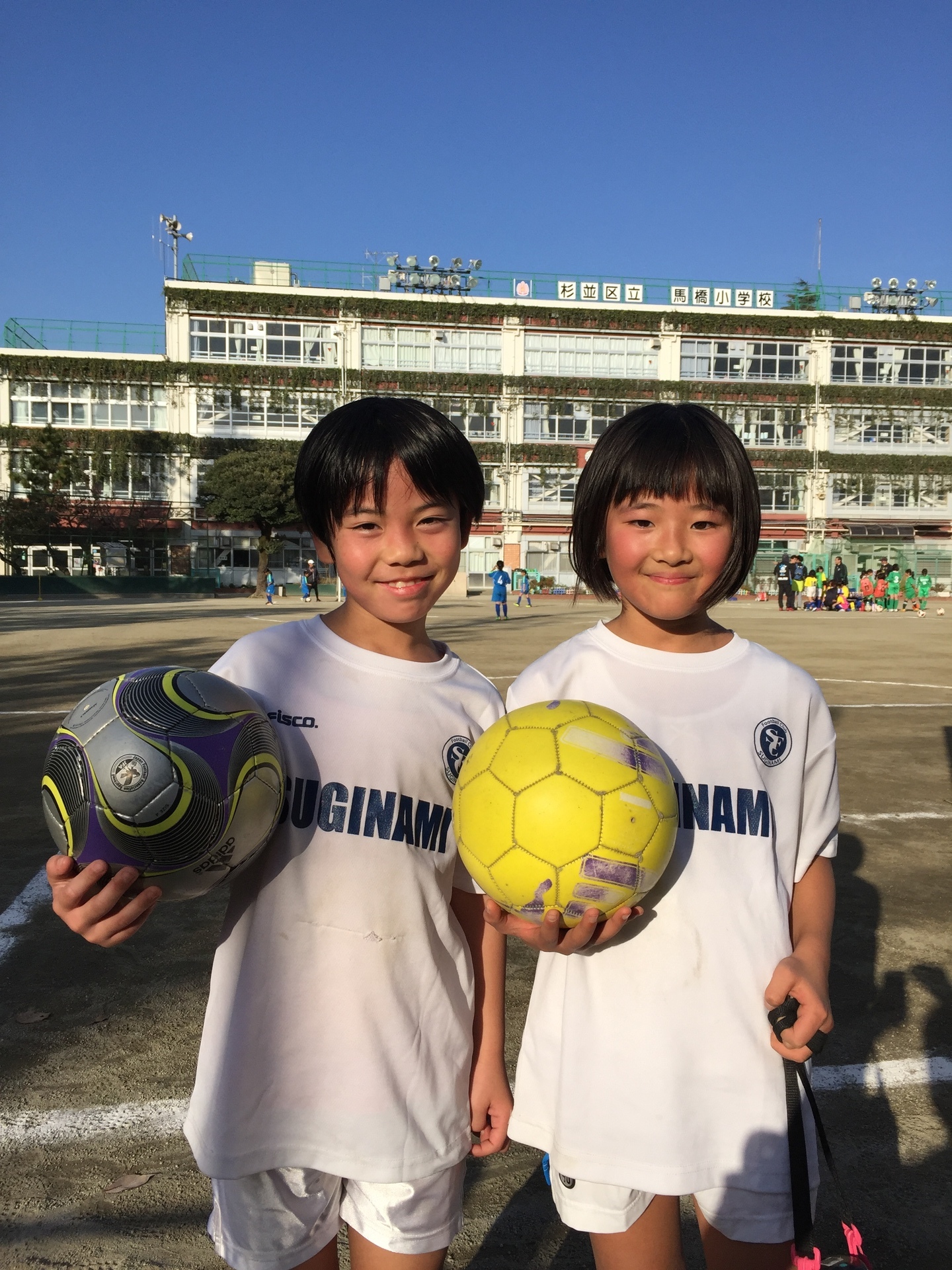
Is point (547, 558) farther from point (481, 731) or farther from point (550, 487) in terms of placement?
point (481, 731)

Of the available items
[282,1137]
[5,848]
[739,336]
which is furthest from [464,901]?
[739,336]

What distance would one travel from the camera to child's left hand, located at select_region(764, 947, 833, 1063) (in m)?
1.55

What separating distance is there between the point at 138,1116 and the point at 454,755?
1.81 m

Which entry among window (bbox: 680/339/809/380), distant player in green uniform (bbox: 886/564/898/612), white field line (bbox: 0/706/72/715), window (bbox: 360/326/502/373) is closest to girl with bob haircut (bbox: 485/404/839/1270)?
white field line (bbox: 0/706/72/715)

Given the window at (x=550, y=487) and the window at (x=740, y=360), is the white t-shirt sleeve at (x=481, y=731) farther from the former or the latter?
the window at (x=740, y=360)

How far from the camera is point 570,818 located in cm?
154

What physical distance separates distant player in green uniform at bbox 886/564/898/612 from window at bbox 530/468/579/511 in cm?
2099

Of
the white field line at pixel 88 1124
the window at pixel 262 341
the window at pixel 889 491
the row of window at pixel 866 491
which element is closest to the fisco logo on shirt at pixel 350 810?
the white field line at pixel 88 1124

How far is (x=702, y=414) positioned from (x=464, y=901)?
1082mm

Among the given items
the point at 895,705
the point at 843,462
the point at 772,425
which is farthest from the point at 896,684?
the point at 843,462

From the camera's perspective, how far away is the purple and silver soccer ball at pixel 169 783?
155cm

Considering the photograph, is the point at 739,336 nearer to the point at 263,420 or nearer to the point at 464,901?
the point at 263,420

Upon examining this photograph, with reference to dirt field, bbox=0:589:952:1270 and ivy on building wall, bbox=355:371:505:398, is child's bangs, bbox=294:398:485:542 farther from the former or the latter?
ivy on building wall, bbox=355:371:505:398

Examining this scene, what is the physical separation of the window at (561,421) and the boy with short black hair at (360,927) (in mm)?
52994
